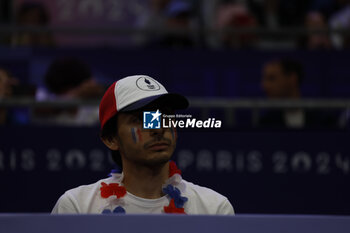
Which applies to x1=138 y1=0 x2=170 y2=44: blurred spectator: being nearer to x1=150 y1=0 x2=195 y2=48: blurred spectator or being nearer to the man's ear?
x1=150 y1=0 x2=195 y2=48: blurred spectator

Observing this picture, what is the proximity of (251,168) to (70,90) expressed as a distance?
1.83 metres

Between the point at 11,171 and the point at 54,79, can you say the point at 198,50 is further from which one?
the point at 11,171

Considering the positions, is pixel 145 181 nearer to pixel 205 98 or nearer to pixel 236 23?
pixel 205 98

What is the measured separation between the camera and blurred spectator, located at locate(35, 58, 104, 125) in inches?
254

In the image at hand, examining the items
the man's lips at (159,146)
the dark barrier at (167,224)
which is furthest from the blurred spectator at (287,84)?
the dark barrier at (167,224)

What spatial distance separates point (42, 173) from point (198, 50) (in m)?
2.73

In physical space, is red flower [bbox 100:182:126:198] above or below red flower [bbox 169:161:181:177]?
below

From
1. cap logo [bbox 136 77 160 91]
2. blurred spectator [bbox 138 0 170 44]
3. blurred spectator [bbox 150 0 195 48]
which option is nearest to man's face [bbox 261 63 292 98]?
blurred spectator [bbox 150 0 195 48]

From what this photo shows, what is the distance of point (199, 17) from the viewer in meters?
8.81

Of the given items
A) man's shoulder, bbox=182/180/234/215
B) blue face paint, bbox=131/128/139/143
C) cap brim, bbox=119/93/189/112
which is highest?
cap brim, bbox=119/93/189/112

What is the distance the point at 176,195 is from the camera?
3.10 m

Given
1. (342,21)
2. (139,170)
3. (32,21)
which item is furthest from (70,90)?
(342,21)

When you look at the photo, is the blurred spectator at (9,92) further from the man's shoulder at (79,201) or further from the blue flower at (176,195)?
the blue flower at (176,195)

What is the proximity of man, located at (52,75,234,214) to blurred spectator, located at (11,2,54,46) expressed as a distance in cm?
570
